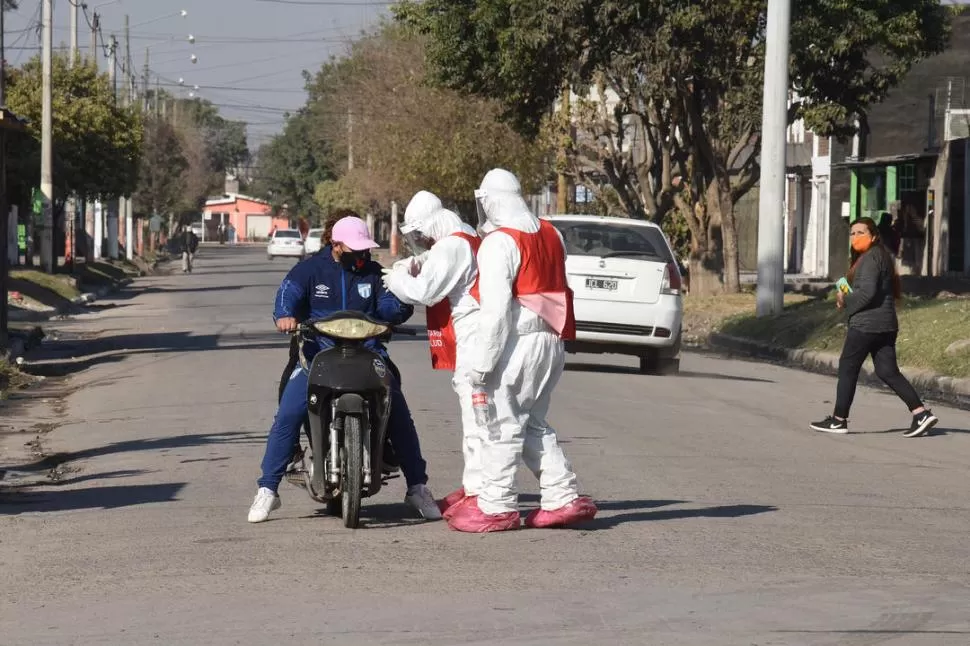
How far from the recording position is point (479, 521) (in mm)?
8469

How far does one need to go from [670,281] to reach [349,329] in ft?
35.5

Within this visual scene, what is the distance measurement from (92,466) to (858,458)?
550 centimetres

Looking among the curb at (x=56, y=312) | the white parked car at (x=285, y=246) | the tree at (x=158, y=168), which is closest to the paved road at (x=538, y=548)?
the curb at (x=56, y=312)

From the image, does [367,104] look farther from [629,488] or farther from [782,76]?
[629,488]

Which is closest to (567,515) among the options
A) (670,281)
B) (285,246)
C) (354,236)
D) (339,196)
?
(354,236)

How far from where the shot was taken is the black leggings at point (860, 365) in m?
13.9

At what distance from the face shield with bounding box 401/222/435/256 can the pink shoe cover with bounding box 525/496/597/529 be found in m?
1.50

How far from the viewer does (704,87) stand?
33.4 metres

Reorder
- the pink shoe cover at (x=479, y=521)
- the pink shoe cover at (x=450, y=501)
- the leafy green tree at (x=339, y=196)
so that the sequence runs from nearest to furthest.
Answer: the pink shoe cover at (x=479, y=521)
the pink shoe cover at (x=450, y=501)
the leafy green tree at (x=339, y=196)

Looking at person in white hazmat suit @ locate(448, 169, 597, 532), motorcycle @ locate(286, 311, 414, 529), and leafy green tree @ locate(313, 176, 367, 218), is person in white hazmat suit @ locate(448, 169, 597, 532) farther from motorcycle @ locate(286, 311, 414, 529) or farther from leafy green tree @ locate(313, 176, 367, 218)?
leafy green tree @ locate(313, 176, 367, 218)

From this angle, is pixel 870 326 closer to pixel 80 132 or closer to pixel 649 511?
pixel 649 511

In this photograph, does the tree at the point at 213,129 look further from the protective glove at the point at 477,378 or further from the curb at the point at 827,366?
the protective glove at the point at 477,378

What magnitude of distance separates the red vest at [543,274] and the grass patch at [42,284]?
1105 inches

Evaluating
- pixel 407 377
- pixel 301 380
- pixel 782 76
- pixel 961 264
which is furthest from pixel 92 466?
pixel 961 264
